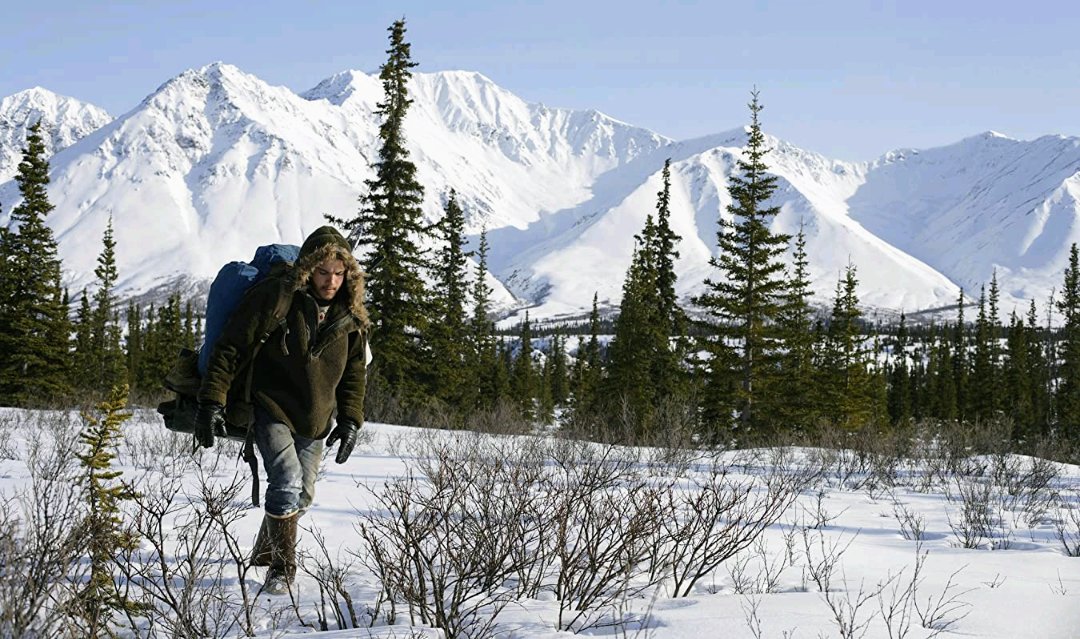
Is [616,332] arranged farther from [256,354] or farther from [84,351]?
[256,354]

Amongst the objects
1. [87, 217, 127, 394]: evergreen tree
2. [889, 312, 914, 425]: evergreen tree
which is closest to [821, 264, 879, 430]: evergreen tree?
[889, 312, 914, 425]: evergreen tree

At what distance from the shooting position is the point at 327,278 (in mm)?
3973

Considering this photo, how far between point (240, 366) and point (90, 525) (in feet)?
3.31

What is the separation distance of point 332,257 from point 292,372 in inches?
23.1

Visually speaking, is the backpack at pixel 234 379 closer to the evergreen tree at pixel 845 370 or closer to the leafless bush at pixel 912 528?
the leafless bush at pixel 912 528

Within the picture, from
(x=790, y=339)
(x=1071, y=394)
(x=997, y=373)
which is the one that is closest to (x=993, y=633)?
(x=790, y=339)

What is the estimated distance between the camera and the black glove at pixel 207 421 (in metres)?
3.71

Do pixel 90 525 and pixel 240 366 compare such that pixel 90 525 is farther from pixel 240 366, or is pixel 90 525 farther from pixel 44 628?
pixel 240 366

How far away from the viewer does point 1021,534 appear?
6.24m

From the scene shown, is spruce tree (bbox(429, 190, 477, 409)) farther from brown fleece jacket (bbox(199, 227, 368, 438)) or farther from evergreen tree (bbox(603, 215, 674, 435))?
brown fleece jacket (bbox(199, 227, 368, 438))

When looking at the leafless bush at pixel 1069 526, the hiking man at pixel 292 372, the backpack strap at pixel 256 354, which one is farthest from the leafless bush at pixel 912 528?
the backpack strap at pixel 256 354

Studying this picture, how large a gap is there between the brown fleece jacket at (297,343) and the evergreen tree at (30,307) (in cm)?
2702

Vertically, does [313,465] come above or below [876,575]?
above

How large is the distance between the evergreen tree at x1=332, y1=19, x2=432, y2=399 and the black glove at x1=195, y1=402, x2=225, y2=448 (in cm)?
1875
